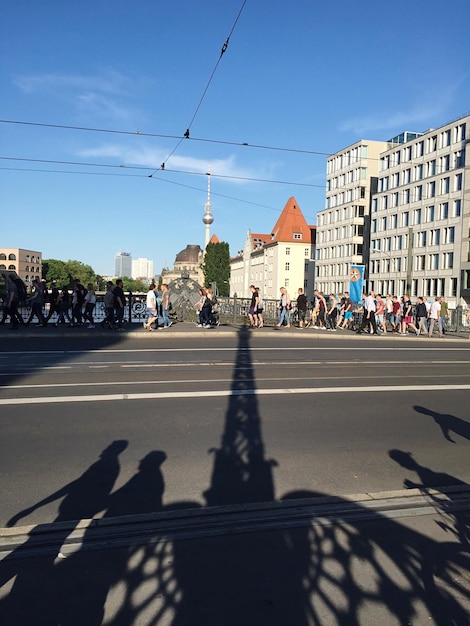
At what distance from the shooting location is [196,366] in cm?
1162

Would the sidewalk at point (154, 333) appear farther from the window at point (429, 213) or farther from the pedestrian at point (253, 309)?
the window at point (429, 213)

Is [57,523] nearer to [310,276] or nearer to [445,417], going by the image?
[445,417]

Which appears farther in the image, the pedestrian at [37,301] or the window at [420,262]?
the window at [420,262]

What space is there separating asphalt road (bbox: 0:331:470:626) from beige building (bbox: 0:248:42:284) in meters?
114

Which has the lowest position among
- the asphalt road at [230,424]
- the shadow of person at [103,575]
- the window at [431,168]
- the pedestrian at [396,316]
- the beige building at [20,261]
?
the shadow of person at [103,575]

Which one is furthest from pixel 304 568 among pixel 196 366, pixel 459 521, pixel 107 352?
pixel 107 352

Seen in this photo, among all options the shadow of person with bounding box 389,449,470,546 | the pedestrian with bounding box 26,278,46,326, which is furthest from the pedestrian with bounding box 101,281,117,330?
the shadow of person with bounding box 389,449,470,546

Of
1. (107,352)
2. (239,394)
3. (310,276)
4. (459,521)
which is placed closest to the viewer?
(459,521)

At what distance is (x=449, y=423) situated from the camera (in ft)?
23.4

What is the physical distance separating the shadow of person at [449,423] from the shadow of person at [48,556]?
4041 mm

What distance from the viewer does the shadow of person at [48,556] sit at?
2893mm

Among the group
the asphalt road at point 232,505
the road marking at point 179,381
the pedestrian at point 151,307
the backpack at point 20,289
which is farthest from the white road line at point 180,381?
the backpack at point 20,289

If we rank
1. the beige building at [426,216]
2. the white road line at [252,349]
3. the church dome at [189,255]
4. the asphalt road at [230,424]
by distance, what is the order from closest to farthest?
1. the asphalt road at [230,424]
2. the white road line at [252,349]
3. the beige building at [426,216]
4. the church dome at [189,255]

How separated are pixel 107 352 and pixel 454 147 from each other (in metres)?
55.6
